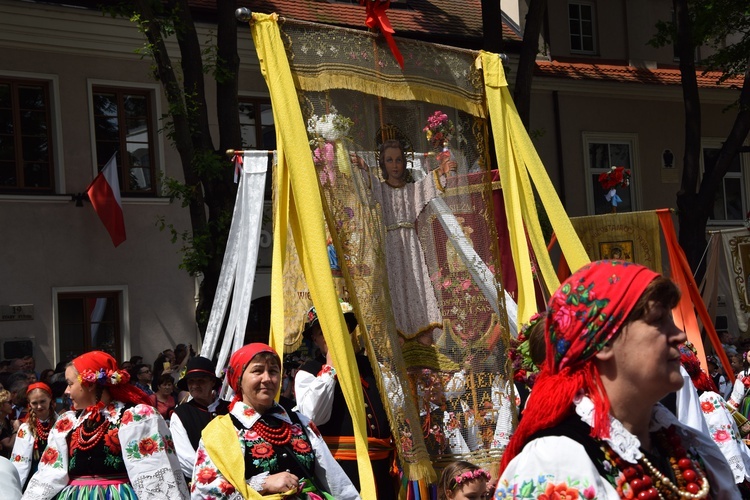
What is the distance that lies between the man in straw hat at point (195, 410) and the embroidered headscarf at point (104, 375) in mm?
613

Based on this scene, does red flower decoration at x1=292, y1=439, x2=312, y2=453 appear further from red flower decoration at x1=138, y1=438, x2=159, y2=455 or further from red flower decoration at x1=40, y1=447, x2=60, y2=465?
red flower decoration at x1=40, y1=447, x2=60, y2=465

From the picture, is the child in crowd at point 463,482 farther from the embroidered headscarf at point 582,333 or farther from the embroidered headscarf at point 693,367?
the embroidered headscarf at point 582,333

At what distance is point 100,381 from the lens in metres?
6.06

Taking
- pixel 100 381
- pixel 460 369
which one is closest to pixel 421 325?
pixel 460 369

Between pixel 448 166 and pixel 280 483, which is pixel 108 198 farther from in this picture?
pixel 280 483

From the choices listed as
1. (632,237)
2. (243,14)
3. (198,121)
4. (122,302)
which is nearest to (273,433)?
(243,14)

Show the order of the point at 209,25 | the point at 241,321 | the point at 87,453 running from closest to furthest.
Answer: the point at 87,453, the point at 241,321, the point at 209,25

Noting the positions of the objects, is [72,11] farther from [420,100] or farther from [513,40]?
[420,100]

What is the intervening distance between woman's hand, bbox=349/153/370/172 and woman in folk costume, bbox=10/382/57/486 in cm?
286

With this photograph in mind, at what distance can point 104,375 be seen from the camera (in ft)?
19.8

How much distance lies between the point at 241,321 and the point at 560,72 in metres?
16.4

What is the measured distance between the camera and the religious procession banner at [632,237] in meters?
11.4

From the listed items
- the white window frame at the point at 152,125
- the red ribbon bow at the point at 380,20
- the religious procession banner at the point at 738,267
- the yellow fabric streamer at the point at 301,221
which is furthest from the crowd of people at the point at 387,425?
the religious procession banner at the point at 738,267

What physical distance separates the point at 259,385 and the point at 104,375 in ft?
4.26
